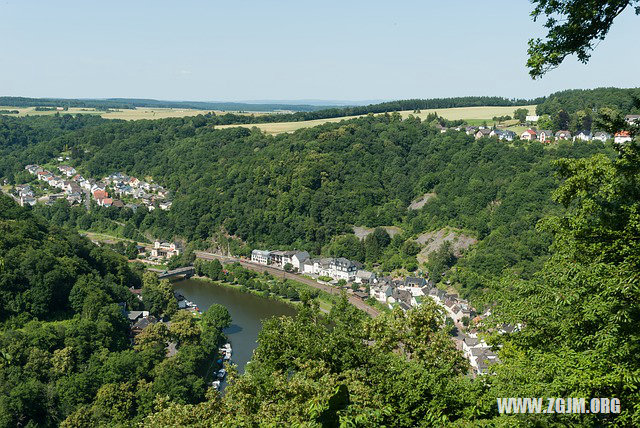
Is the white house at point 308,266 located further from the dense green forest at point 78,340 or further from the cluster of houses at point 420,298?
the dense green forest at point 78,340

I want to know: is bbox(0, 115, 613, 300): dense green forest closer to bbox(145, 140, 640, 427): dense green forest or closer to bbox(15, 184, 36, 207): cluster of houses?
bbox(15, 184, 36, 207): cluster of houses

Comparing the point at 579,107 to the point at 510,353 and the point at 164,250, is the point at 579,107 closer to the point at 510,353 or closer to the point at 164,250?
the point at 164,250

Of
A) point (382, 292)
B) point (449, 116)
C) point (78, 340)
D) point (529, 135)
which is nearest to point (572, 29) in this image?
point (78, 340)

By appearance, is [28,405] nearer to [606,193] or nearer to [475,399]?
[475,399]

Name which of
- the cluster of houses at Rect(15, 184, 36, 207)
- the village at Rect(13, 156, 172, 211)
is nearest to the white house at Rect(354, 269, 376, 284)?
the village at Rect(13, 156, 172, 211)

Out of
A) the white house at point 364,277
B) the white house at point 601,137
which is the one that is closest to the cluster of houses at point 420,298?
the white house at point 364,277
